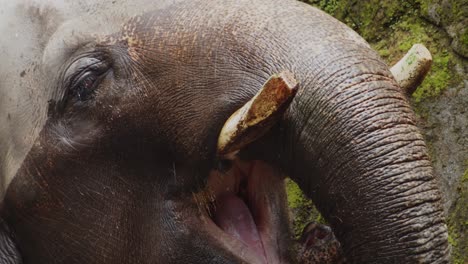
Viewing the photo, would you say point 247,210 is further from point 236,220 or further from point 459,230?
point 459,230

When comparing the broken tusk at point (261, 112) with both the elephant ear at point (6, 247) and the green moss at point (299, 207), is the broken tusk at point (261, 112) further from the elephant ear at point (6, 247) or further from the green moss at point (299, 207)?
the green moss at point (299, 207)

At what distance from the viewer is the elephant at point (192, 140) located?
8.13 ft

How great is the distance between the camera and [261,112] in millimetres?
2488

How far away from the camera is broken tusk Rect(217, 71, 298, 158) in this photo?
2443 mm

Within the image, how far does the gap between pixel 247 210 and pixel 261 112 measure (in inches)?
25.1

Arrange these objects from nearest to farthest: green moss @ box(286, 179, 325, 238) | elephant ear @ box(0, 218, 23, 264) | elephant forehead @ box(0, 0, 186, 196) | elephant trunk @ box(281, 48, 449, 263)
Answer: elephant trunk @ box(281, 48, 449, 263) < elephant forehead @ box(0, 0, 186, 196) < elephant ear @ box(0, 218, 23, 264) < green moss @ box(286, 179, 325, 238)

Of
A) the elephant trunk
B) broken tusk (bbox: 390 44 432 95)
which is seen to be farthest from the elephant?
broken tusk (bbox: 390 44 432 95)

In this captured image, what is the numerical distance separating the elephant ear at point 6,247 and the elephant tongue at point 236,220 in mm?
720

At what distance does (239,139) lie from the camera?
8.51ft

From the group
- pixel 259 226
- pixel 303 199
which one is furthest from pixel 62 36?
pixel 303 199

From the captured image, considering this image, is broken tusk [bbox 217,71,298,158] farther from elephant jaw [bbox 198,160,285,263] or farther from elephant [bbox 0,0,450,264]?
elephant jaw [bbox 198,160,285,263]

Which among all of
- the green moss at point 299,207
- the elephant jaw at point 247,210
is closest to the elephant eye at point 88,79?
the elephant jaw at point 247,210

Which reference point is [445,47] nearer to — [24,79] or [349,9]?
[349,9]

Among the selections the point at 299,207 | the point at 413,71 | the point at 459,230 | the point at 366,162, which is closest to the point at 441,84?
the point at 459,230
